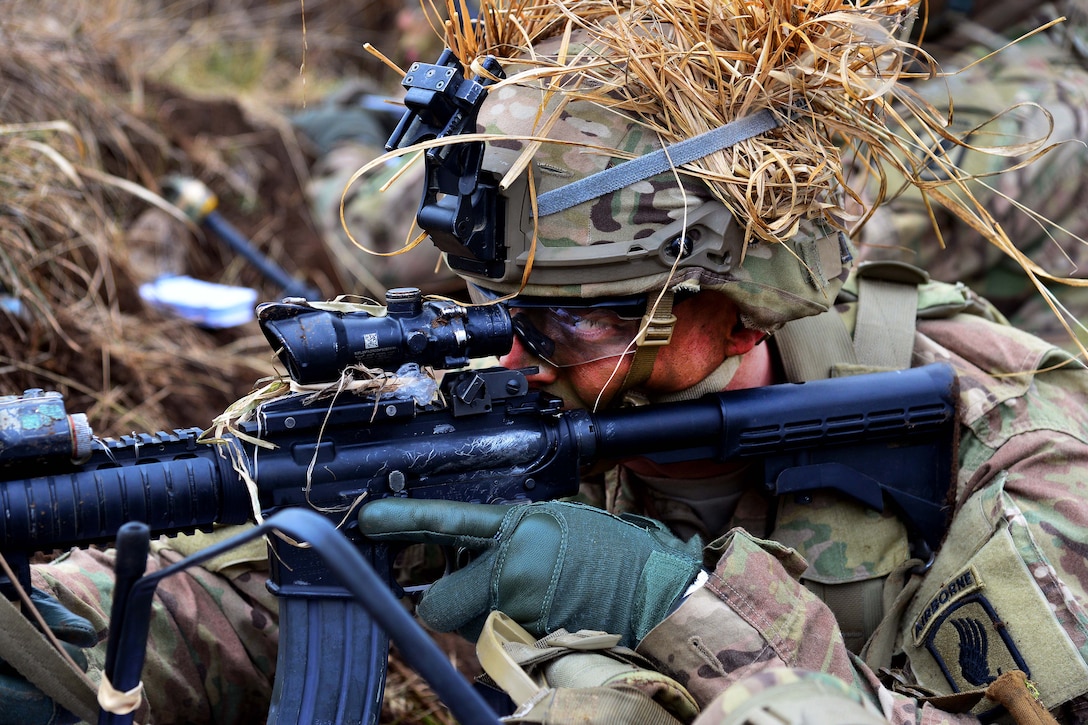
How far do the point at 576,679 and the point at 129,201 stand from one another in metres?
3.50

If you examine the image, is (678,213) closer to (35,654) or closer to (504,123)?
(504,123)

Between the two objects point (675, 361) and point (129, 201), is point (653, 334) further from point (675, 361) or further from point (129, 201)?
point (129, 201)

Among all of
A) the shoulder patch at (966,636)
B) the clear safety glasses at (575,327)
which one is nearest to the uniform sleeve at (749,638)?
the shoulder patch at (966,636)

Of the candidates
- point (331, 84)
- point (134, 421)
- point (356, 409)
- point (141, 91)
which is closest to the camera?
point (356, 409)

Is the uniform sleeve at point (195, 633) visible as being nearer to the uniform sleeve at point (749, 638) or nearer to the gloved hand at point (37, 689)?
the gloved hand at point (37, 689)

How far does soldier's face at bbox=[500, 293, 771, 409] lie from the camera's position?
244cm

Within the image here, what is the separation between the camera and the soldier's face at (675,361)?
2.44 metres

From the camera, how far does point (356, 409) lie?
7.04ft

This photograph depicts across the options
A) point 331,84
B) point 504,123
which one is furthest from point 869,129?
point 331,84

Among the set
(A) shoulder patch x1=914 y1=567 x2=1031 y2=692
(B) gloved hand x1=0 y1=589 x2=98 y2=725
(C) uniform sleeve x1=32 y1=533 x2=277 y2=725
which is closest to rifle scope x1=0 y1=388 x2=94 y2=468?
(B) gloved hand x1=0 y1=589 x2=98 y2=725

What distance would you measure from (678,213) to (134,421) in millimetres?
2067

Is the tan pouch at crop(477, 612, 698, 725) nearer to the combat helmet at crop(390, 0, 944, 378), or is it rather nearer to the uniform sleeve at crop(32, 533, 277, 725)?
the combat helmet at crop(390, 0, 944, 378)

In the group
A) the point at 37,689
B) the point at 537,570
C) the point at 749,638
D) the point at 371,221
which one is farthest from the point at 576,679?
the point at 371,221

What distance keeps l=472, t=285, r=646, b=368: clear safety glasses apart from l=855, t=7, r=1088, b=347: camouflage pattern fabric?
7.91ft
